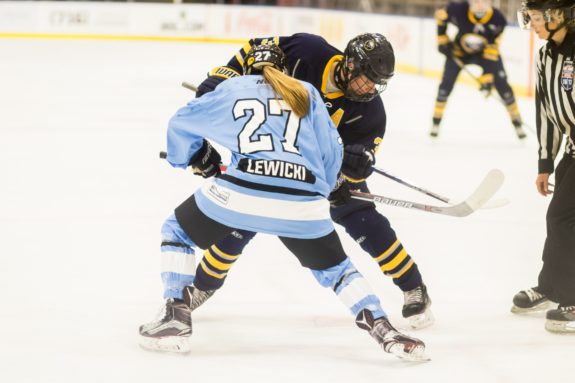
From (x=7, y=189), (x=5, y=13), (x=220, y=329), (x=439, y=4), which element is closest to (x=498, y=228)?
(x=220, y=329)

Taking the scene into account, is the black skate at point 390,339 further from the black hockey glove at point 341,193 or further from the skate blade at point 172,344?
the skate blade at point 172,344

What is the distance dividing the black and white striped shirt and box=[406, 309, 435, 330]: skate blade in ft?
2.00

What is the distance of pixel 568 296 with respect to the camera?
3.12m

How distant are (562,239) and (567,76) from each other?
1.69 feet

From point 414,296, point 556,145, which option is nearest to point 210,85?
point 414,296

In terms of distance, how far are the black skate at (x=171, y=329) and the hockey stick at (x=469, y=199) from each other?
64 cm

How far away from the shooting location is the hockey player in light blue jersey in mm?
2570

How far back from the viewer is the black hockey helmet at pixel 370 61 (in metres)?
2.79

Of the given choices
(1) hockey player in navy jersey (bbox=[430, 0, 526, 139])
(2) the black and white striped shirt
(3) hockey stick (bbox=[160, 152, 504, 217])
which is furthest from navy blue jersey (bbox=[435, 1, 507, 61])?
(3) hockey stick (bbox=[160, 152, 504, 217])

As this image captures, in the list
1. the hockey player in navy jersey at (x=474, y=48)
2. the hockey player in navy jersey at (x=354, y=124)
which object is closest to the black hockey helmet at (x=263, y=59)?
the hockey player in navy jersey at (x=354, y=124)

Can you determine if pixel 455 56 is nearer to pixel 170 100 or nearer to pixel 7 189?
pixel 170 100

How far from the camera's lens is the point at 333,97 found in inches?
118

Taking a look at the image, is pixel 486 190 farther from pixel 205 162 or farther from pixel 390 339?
pixel 205 162

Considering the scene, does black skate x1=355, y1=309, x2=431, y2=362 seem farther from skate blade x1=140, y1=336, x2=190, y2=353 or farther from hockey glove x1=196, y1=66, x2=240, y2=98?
hockey glove x1=196, y1=66, x2=240, y2=98
